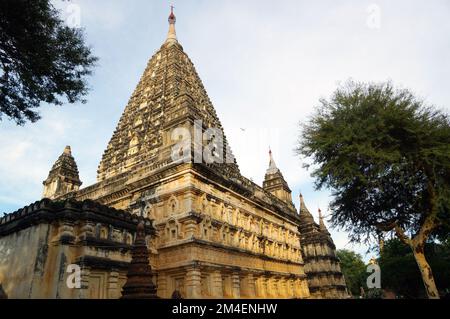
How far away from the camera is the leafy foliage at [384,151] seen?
15836 millimetres

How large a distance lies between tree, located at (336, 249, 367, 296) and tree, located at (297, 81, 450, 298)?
5379 cm

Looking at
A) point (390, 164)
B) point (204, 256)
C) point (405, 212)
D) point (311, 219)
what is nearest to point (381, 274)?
point (311, 219)

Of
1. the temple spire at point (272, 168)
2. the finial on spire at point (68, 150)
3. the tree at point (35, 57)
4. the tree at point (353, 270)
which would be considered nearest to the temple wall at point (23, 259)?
the tree at point (35, 57)

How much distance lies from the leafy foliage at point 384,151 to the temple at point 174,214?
6291 millimetres

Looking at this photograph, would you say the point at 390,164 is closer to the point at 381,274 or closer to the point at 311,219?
the point at 311,219

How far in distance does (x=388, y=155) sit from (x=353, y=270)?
208 ft

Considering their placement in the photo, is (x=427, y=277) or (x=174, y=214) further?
(x=174, y=214)

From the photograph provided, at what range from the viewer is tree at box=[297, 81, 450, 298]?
15.8 meters

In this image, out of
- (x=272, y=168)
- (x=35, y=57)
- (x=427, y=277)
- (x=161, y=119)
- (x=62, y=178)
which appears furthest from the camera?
(x=272, y=168)

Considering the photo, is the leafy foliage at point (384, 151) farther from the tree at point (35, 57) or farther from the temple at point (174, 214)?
the tree at point (35, 57)

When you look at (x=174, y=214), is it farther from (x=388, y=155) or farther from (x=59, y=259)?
(x=388, y=155)

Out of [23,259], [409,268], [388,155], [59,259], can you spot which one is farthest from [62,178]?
[409,268]

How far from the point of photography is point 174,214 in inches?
693

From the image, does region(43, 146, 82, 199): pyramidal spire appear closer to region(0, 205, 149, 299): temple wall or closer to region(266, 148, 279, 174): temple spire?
region(0, 205, 149, 299): temple wall
